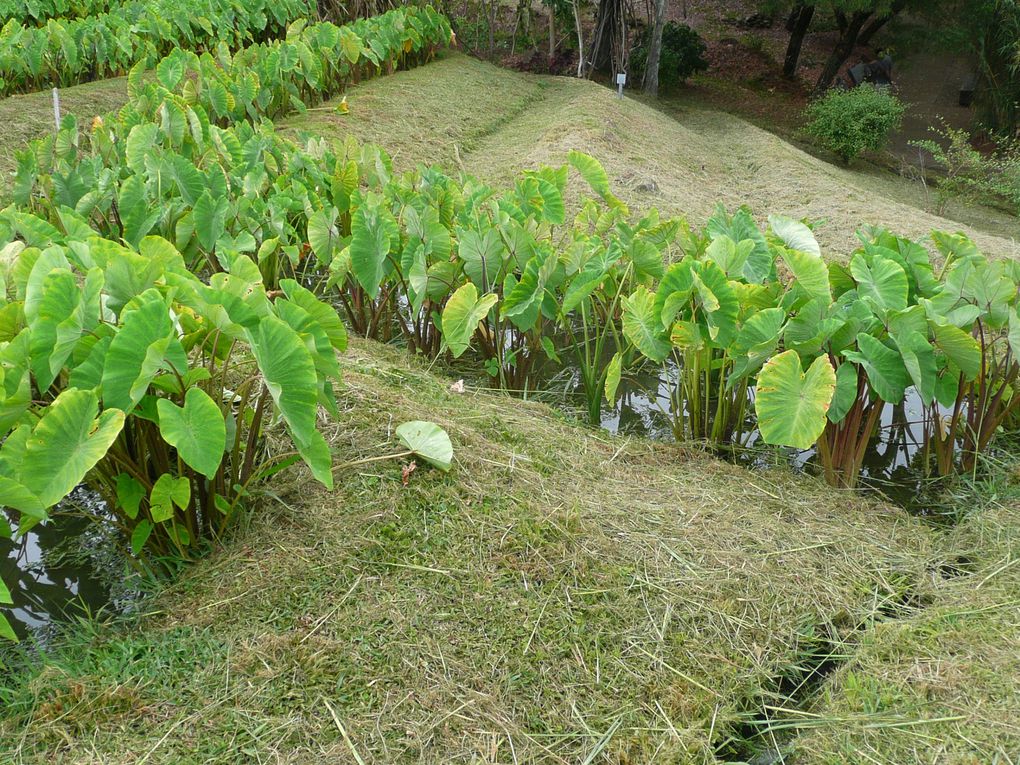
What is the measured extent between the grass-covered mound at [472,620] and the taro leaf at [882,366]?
38 cm

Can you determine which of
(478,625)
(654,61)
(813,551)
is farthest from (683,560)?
(654,61)

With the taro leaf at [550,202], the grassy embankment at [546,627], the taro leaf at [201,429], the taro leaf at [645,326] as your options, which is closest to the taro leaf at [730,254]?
the taro leaf at [645,326]

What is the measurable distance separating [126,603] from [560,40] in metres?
12.8

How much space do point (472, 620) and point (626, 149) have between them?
5.79 meters

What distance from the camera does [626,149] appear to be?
6.83m

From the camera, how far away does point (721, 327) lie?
2291 millimetres

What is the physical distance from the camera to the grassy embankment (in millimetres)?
1506

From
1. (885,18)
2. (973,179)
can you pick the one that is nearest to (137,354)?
(973,179)

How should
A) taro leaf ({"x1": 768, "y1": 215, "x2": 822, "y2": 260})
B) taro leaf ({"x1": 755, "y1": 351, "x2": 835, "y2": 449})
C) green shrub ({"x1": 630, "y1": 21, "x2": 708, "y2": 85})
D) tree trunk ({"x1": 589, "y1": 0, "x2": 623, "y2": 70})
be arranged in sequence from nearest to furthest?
taro leaf ({"x1": 755, "y1": 351, "x2": 835, "y2": 449}) < taro leaf ({"x1": 768, "y1": 215, "x2": 822, "y2": 260}) < tree trunk ({"x1": 589, "y1": 0, "x2": 623, "y2": 70}) < green shrub ({"x1": 630, "y1": 21, "x2": 708, "y2": 85})

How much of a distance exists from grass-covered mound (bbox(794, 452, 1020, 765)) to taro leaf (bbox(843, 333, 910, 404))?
19.6 inches

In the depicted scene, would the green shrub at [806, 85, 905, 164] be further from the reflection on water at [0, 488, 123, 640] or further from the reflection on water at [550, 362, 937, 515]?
the reflection on water at [0, 488, 123, 640]

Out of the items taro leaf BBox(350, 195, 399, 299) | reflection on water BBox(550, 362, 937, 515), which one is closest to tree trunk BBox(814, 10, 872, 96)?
reflection on water BBox(550, 362, 937, 515)

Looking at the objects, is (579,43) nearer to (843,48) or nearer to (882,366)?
(843,48)

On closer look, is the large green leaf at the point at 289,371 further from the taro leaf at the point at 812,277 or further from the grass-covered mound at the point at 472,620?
the taro leaf at the point at 812,277
